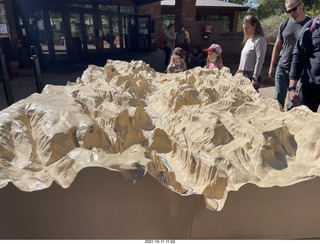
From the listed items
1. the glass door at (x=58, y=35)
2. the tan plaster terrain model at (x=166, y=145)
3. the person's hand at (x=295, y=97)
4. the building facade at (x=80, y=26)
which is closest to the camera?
the tan plaster terrain model at (x=166, y=145)

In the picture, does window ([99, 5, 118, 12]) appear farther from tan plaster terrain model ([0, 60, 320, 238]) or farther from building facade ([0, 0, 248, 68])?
tan plaster terrain model ([0, 60, 320, 238])

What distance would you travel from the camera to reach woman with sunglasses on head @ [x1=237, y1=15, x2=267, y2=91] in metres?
2.87

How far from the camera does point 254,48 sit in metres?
2.96

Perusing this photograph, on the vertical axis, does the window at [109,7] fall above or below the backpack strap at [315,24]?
above

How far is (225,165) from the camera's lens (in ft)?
4.38

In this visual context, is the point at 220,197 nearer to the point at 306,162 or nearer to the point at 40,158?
the point at 306,162

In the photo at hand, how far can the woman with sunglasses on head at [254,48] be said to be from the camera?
113 inches

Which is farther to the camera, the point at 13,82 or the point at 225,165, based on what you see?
the point at 13,82

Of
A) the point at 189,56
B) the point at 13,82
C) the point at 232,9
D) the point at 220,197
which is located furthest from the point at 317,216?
the point at 232,9

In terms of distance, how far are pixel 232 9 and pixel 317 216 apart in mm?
15778

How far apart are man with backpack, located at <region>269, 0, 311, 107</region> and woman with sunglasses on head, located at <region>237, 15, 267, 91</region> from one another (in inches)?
9.6

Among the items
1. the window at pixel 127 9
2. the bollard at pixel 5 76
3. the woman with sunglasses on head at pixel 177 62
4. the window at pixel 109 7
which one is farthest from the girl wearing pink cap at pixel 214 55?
the window at pixel 127 9

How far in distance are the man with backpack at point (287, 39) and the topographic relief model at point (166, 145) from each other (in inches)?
40.6

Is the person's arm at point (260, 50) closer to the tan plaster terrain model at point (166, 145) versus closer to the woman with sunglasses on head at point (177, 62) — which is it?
the tan plaster terrain model at point (166, 145)
